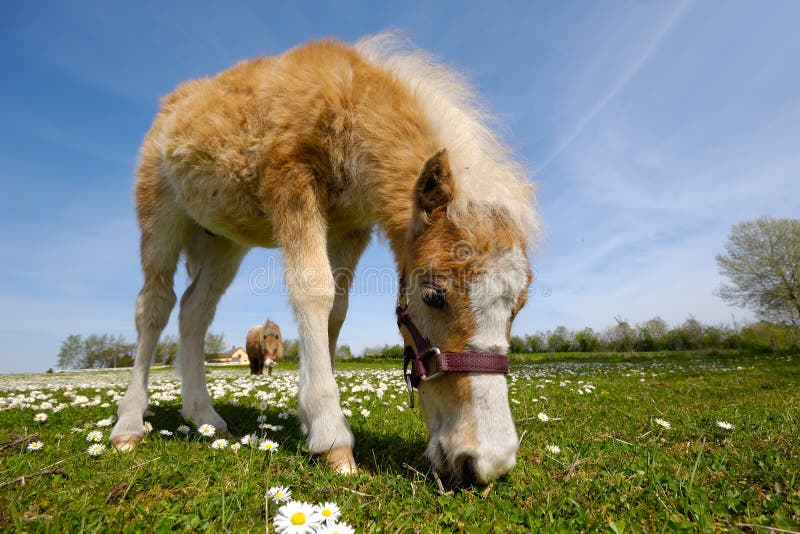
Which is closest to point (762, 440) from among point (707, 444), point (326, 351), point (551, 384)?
point (707, 444)

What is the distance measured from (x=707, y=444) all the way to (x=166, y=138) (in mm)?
6088

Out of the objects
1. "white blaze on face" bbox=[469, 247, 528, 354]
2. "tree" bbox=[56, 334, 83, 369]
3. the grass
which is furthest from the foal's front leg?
"tree" bbox=[56, 334, 83, 369]

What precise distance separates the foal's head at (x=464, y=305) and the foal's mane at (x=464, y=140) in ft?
0.21

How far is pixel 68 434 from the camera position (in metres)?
4.02

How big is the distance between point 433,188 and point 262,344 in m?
18.8

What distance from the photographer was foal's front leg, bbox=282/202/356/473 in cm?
296

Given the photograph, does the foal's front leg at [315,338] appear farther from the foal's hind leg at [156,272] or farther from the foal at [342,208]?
the foal's hind leg at [156,272]

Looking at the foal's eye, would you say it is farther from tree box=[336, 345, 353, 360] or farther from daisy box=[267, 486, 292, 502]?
tree box=[336, 345, 353, 360]

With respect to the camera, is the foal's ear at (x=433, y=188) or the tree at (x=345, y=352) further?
the tree at (x=345, y=352)

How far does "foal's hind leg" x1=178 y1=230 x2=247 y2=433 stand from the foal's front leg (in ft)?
5.92

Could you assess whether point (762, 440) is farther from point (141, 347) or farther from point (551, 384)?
point (141, 347)

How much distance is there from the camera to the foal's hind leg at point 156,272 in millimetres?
4625

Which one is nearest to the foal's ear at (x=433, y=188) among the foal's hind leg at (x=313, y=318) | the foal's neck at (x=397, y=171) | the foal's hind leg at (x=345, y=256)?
the foal's neck at (x=397, y=171)

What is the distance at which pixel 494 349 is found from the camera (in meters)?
2.59
